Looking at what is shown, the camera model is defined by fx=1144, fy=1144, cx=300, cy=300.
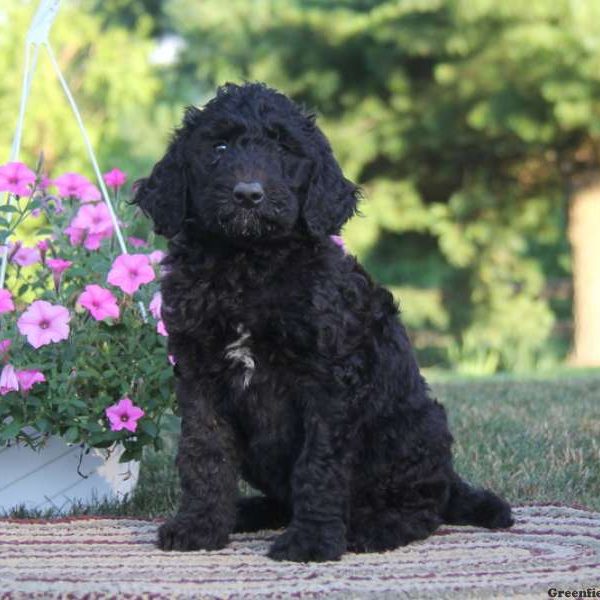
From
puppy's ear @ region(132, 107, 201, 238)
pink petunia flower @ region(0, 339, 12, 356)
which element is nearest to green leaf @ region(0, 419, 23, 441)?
pink petunia flower @ region(0, 339, 12, 356)

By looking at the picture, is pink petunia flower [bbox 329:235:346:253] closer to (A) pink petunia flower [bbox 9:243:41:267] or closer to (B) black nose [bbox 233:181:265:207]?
(B) black nose [bbox 233:181:265:207]

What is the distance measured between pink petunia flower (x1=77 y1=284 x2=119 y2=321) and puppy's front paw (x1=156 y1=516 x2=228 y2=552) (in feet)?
3.15

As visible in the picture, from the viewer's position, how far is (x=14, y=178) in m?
4.31

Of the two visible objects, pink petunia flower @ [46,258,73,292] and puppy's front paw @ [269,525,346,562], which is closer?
puppy's front paw @ [269,525,346,562]

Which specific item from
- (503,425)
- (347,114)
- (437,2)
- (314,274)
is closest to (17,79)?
(347,114)

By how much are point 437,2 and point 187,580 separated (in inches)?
323

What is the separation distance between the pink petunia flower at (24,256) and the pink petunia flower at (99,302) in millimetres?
585

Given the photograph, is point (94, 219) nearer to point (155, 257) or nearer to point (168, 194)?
point (155, 257)

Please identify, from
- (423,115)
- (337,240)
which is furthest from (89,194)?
(423,115)

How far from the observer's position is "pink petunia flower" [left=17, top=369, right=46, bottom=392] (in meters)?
4.00

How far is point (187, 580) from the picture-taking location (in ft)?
9.81

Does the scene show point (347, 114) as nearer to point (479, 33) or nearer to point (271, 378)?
point (479, 33)

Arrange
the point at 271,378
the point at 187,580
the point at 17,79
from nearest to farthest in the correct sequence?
the point at 187,580
the point at 271,378
the point at 17,79

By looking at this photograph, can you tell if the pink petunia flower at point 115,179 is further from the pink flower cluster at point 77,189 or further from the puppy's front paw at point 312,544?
the puppy's front paw at point 312,544
